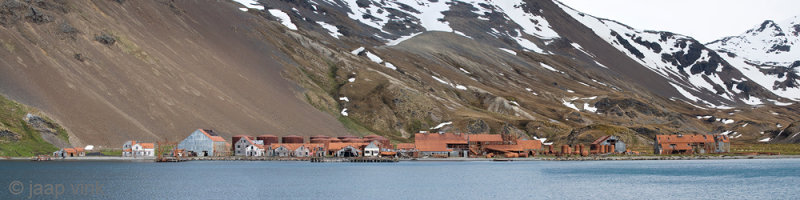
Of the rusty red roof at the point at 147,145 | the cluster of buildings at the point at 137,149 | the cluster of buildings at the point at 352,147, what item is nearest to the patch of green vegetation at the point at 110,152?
the cluster of buildings at the point at 137,149

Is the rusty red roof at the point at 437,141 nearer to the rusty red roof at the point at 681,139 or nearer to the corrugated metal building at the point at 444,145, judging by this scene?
the corrugated metal building at the point at 444,145

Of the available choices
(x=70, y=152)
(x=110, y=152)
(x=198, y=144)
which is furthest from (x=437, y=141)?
(x=70, y=152)

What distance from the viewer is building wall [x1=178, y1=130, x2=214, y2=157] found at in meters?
145

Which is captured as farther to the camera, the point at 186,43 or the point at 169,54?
the point at 186,43

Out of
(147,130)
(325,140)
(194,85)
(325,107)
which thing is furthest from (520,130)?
(147,130)

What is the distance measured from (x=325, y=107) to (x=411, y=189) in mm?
119569

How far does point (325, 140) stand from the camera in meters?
157

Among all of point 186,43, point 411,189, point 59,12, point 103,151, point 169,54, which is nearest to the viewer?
point 411,189

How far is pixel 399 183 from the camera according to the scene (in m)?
Answer: 85.2

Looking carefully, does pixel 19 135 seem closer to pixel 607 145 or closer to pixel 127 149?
pixel 127 149

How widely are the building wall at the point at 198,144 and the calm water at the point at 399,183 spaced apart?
36.6 m

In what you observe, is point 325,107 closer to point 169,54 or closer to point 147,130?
point 169,54

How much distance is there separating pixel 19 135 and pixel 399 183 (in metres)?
71.4

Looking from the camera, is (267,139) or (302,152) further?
(267,139)
